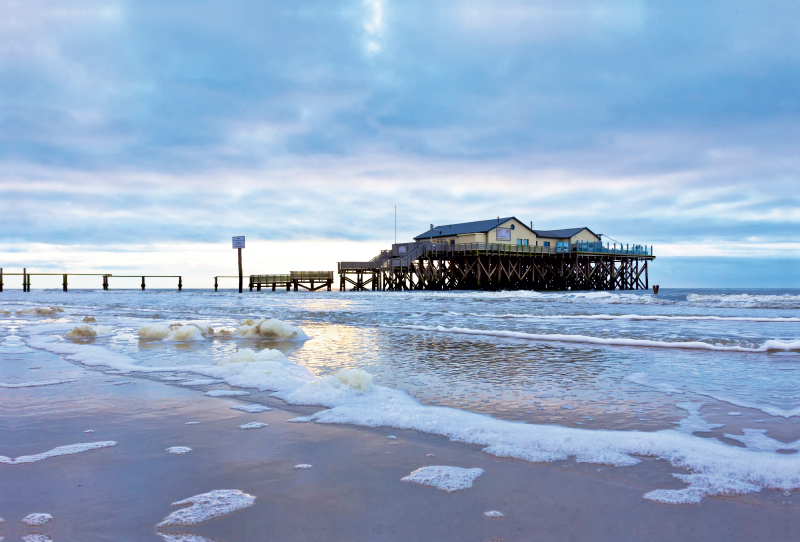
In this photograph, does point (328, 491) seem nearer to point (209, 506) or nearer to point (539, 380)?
point (209, 506)

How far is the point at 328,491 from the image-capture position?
2.57 metres

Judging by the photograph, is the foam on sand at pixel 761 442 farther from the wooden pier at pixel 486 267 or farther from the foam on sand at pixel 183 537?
the wooden pier at pixel 486 267

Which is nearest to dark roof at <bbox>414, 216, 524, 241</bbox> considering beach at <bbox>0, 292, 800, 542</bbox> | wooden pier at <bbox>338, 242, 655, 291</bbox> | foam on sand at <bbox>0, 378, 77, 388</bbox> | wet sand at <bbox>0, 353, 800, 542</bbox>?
wooden pier at <bbox>338, 242, 655, 291</bbox>

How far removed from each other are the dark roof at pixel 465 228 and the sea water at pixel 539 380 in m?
39.7

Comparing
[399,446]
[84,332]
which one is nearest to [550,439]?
[399,446]

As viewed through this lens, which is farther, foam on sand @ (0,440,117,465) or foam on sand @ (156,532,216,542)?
foam on sand @ (0,440,117,465)

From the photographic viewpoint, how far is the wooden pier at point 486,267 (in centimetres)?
4800

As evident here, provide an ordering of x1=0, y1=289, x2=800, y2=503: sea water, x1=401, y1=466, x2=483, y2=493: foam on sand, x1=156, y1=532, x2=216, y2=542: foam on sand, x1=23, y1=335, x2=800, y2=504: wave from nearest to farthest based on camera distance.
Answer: x1=156, y1=532, x2=216, y2=542: foam on sand → x1=401, y1=466, x2=483, y2=493: foam on sand → x1=23, y1=335, x2=800, y2=504: wave → x1=0, y1=289, x2=800, y2=503: sea water

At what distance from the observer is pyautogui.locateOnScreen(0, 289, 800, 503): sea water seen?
327 cm

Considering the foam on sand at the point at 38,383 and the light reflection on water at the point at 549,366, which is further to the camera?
the foam on sand at the point at 38,383

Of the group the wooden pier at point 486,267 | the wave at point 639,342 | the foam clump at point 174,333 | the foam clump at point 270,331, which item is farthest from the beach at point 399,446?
the wooden pier at point 486,267

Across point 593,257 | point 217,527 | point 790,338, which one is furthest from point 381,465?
point 593,257

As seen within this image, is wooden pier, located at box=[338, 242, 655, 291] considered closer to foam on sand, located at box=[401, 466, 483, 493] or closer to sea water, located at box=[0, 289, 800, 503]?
sea water, located at box=[0, 289, 800, 503]

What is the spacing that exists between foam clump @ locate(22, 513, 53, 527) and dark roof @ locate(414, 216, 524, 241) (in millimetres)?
48973
